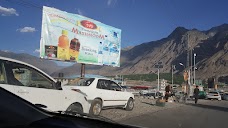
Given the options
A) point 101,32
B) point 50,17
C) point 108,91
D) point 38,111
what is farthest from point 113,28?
point 38,111

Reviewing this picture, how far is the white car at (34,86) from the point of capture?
21.0 feet

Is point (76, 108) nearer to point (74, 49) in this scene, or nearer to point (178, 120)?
point (178, 120)

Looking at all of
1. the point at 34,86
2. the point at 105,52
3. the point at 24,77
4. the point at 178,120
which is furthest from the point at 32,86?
the point at 105,52

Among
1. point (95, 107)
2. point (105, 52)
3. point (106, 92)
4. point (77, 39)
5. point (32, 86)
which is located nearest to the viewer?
point (32, 86)

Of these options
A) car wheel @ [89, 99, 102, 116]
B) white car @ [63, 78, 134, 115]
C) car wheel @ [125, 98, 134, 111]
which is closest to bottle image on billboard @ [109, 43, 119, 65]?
car wheel @ [125, 98, 134, 111]

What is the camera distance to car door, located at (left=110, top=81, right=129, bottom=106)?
14.0 metres

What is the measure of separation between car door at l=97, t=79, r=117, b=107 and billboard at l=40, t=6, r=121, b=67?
9322 mm

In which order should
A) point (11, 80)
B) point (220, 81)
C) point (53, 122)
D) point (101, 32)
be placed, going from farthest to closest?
1. point (220, 81)
2. point (101, 32)
3. point (11, 80)
4. point (53, 122)

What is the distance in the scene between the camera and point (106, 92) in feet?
43.0

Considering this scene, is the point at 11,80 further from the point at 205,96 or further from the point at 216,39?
the point at 216,39

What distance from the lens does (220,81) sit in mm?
123375

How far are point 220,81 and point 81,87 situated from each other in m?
119

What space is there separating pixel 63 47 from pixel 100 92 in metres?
11.0

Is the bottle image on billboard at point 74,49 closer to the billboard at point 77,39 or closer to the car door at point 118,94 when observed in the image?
the billboard at point 77,39
